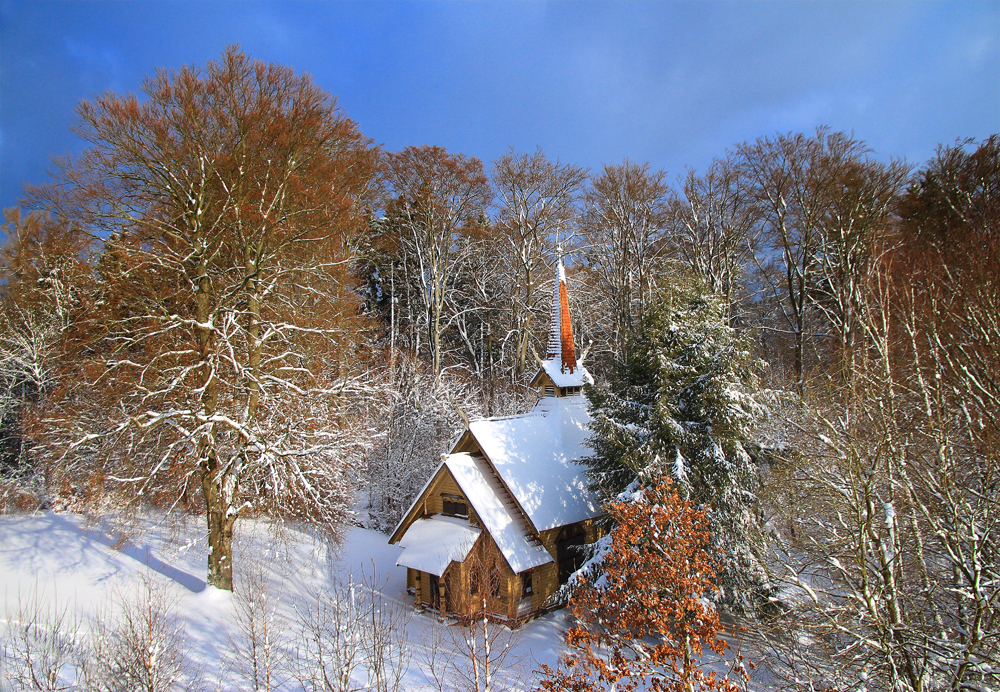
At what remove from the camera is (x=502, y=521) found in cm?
1409

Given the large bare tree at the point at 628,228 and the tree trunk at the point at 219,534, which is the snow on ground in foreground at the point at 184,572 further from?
the large bare tree at the point at 628,228

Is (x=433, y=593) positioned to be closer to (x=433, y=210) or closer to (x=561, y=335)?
(x=561, y=335)

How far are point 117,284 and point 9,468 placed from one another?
488 inches

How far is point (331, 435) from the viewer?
40.8ft

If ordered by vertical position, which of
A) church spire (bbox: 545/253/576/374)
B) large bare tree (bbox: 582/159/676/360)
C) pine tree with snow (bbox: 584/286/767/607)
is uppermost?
large bare tree (bbox: 582/159/676/360)

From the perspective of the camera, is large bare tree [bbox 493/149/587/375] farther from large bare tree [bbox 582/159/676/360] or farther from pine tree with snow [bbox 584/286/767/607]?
pine tree with snow [bbox 584/286/767/607]

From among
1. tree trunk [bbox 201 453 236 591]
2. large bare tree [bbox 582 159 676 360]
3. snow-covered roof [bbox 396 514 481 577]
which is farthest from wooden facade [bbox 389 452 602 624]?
large bare tree [bbox 582 159 676 360]

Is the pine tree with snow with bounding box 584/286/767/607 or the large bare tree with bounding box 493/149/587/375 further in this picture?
the large bare tree with bounding box 493/149/587/375

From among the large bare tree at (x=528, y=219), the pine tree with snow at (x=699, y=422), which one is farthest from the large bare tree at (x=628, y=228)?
the pine tree with snow at (x=699, y=422)

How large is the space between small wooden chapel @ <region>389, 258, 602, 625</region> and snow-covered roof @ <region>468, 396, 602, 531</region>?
35 mm

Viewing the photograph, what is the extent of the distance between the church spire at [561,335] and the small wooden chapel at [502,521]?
8.81 feet

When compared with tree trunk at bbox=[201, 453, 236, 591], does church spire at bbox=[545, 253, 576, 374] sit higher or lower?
higher

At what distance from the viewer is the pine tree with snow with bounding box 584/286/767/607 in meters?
11.4

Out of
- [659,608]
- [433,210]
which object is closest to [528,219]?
[433,210]
